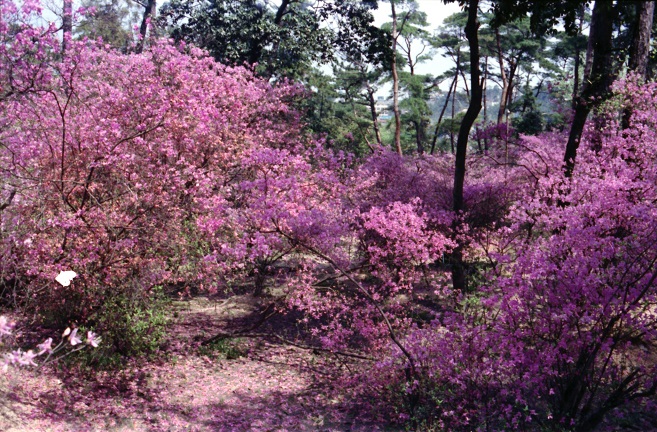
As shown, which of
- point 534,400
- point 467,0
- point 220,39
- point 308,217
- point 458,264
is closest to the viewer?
point 534,400

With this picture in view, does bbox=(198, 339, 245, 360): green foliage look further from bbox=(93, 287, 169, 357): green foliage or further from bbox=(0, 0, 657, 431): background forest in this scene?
bbox=(93, 287, 169, 357): green foliage

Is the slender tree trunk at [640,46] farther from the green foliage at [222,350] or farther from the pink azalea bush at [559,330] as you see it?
the green foliage at [222,350]

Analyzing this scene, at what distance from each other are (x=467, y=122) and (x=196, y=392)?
7.91 metres

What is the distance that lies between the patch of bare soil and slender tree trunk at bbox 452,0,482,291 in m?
3.93

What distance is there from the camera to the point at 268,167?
386 inches

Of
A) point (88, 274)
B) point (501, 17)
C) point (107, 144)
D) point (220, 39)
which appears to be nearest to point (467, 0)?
point (501, 17)

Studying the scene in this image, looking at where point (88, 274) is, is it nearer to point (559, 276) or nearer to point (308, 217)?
point (308, 217)

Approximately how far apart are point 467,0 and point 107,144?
25.4ft

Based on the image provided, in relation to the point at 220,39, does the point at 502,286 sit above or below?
below

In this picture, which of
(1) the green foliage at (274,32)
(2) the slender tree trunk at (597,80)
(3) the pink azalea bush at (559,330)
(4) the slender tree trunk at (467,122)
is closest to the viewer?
(3) the pink azalea bush at (559,330)

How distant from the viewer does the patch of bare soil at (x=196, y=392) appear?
24.5 feet

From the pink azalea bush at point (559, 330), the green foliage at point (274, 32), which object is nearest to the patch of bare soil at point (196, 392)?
the pink azalea bush at point (559, 330)

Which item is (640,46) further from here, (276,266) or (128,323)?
(128,323)

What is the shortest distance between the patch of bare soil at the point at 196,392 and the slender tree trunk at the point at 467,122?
393 cm
